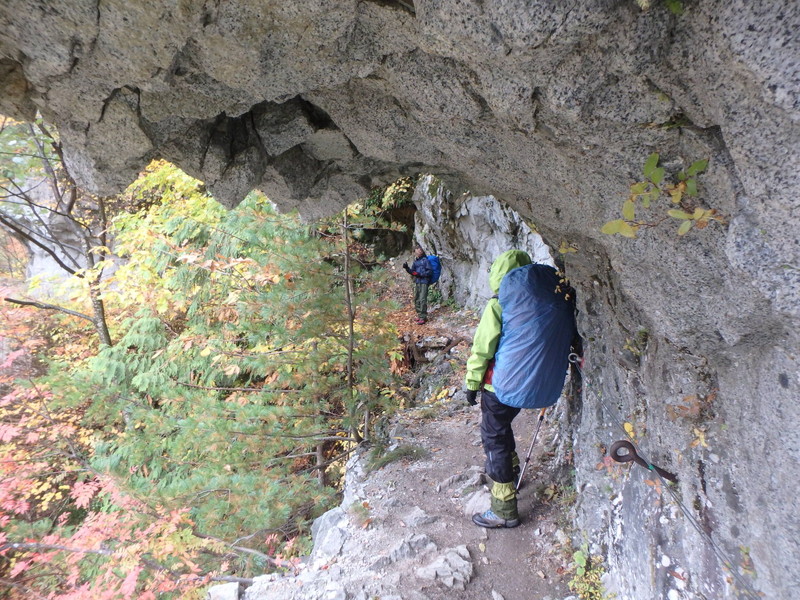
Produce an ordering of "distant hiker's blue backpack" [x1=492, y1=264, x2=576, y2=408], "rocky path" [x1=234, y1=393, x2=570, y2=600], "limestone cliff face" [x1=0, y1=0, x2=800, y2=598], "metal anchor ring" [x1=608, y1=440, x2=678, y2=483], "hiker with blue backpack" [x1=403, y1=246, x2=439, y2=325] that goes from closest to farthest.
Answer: "limestone cliff face" [x1=0, y1=0, x2=800, y2=598], "metal anchor ring" [x1=608, y1=440, x2=678, y2=483], "rocky path" [x1=234, y1=393, x2=570, y2=600], "distant hiker's blue backpack" [x1=492, y1=264, x2=576, y2=408], "hiker with blue backpack" [x1=403, y1=246, x2=439, y2=325]

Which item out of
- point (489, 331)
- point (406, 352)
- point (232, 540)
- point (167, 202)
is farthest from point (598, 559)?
point (167, 202)

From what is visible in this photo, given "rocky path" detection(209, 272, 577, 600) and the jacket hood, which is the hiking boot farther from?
the jacket hood

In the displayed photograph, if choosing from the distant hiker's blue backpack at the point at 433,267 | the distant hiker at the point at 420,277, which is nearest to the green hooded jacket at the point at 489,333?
the distant hiker at the point at 420,277

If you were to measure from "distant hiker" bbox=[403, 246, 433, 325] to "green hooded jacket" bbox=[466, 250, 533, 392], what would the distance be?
7.49 m

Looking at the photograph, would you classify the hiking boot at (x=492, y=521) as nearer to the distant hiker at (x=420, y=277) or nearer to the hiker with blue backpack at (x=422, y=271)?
the distant hiker at (x=420, y=277)

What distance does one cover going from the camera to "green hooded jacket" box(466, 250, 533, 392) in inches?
154

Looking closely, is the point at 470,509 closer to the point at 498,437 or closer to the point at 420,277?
the point at 498,437

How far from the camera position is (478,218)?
11.0 metres

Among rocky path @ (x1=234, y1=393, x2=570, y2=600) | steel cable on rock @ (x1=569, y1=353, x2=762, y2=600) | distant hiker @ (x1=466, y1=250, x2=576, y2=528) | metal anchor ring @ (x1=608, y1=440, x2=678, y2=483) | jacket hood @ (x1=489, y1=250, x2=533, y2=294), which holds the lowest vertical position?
rocky path @ (x1=234, y1=393, x2=570, y2=600)

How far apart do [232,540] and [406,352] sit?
584cm

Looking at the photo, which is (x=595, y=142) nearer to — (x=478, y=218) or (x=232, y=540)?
(x=232, y=540)

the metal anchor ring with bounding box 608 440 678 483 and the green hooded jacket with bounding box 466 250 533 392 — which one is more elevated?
the green hooded jacket with bounding box 466 250 533 392

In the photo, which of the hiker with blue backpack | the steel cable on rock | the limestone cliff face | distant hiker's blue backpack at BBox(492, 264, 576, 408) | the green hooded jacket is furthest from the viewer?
the hiker with blue backpack

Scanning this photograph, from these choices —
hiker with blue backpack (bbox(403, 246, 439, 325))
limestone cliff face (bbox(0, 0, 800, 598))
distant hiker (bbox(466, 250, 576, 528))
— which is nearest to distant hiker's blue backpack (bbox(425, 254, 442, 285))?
hiker with blue backpack (bbox(403, 246, 439, 325))
